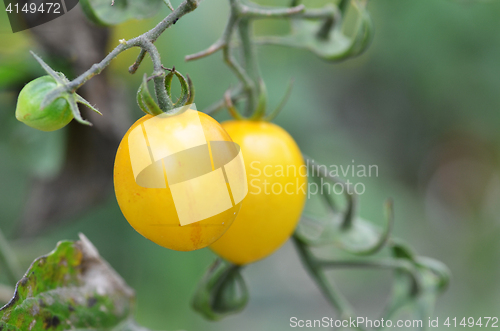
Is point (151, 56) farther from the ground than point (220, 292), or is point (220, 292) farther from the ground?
point (151, 56)

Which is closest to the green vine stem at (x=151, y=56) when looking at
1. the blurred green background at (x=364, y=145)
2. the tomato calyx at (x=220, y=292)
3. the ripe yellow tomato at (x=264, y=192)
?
the ripe yellow tomato at (x=264, y=192)

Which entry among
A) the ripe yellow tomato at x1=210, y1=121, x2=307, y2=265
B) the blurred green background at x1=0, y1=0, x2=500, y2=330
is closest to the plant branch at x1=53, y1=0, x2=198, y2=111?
the ripe yellow tomato at x1=210, y1=121, x2=307, y2=265

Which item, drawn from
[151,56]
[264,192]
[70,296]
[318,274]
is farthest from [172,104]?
[318,274]

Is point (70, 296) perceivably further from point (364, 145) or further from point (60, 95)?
point (364, 145)

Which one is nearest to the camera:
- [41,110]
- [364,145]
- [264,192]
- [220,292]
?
[41,110]

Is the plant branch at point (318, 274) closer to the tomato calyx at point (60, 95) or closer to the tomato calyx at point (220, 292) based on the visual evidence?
the tomato calyx at point (220, 292)

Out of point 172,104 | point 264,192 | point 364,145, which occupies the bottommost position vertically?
point 364,145

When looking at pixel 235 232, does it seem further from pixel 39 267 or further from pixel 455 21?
pixel 455 21
